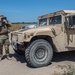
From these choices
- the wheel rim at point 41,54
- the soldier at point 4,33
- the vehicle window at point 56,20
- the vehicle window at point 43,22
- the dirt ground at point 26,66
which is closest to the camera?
the dirt ground at point 26,66

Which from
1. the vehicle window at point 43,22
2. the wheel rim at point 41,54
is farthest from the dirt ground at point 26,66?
the vehicle window at point 43,22

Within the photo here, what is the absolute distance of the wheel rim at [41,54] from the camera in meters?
7.08

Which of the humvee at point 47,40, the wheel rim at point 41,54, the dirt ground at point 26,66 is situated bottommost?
the dirt ground at point 26,66

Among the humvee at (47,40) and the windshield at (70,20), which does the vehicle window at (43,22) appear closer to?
the humvee at (47,40)

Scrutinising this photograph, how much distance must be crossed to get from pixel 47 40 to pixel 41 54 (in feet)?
1.78

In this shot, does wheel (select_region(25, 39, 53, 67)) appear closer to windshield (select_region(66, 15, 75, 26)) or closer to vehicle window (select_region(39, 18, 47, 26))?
windshield (select_region(66, 15, 75, 26))

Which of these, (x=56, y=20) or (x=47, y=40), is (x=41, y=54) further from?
(x=56, y=20)

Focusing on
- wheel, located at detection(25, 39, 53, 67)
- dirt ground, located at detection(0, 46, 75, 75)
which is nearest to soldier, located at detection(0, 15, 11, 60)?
dirt ground, located at detection(0, 46, 75, 75)

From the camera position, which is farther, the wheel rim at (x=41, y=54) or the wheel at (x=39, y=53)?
the wheel rim at (x=41, y=54)

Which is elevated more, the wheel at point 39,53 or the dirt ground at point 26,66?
the wheel at point 39,53

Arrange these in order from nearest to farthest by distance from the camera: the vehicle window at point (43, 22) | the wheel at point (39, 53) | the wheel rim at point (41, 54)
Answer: the wheel at point (39, 53), the wheel rim at point (41, 54), the vehicle window at point (43, 22)

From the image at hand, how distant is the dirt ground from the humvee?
27 centimetres

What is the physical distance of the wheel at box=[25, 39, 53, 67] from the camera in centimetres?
688

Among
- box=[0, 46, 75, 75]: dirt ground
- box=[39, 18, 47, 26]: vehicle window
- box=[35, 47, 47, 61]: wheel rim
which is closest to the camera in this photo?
box=[0, 46, 75, 75]: dirt ground
